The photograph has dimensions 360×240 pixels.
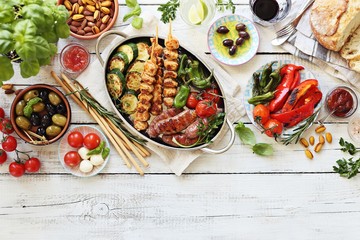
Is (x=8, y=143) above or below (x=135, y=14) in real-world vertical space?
below

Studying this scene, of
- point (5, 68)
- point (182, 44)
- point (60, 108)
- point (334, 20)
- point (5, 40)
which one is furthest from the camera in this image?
point (182, 44)

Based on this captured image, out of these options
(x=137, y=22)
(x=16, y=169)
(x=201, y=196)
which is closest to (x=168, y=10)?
(x=137, y=22)

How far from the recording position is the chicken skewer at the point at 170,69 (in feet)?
9.00

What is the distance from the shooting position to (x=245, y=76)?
2.95 m

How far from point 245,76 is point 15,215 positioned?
1.57 meters

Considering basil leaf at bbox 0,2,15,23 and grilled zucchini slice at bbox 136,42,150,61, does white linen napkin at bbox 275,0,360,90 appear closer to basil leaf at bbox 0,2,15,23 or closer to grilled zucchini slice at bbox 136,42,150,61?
grilled zucchini slice at bbox 136,42,150,61

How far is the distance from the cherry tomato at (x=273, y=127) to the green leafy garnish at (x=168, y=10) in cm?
81

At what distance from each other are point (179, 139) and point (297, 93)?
706 mm

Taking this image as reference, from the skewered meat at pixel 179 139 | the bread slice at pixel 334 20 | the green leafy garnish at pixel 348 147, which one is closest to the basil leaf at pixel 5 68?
the skewered meat at pixel 179 139

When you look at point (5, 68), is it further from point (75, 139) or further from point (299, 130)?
point (299, 130)

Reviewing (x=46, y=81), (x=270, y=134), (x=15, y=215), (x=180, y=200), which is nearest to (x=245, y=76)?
(x=270, y=134)

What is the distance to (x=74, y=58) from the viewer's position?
9.41ft

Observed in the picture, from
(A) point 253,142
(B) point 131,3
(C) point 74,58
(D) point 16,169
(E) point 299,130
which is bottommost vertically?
(D) point 16,169

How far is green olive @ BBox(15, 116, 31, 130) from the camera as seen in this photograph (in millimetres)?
2768
